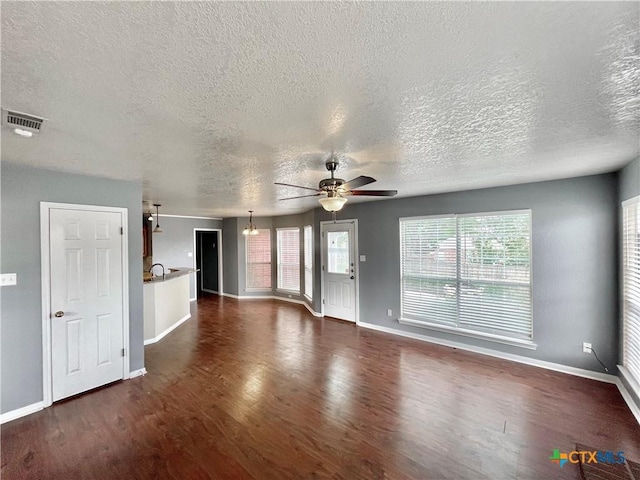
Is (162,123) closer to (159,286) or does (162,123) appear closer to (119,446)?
(119,446)

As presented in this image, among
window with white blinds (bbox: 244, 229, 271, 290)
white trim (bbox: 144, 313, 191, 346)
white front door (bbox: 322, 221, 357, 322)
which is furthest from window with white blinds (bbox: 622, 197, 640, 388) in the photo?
window with white blinds (bbox: 244, 229, 271, 290)

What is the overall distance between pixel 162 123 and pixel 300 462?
259cm

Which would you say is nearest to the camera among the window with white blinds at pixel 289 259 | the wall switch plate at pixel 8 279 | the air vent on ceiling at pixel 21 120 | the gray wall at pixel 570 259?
the air vent on ceiling at pixel 21 120

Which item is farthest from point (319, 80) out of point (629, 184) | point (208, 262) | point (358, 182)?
point (208, 262)

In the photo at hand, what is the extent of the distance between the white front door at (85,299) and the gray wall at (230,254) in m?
4.78

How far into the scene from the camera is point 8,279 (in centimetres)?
258

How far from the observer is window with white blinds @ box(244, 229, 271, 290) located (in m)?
8.08

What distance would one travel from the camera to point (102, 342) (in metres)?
3.19

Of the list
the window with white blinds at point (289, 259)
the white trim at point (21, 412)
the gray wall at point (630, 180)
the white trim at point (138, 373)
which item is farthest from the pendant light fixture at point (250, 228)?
the gray wall at point (630, 180)

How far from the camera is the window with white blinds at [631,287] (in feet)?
8.84

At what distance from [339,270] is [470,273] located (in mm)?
2520

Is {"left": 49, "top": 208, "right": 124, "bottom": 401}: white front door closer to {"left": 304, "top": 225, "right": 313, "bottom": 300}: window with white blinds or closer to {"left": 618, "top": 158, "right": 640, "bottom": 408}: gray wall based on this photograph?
{"left": 304, "top": 225, "right": 313, "bottom": 300}: window with white blinds

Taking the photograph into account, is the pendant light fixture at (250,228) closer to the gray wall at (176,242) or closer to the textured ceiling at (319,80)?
the gray wall at (176,242)

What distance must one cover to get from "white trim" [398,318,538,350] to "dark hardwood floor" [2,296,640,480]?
0.29m
